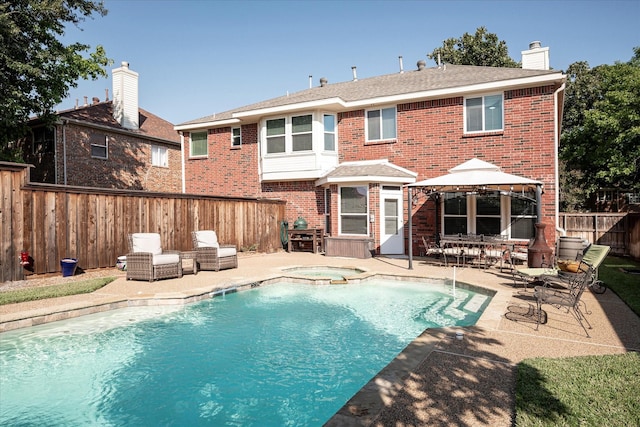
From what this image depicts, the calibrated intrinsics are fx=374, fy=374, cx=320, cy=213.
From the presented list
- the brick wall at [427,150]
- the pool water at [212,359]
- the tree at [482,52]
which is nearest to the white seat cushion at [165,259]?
the pool water at [212,359]

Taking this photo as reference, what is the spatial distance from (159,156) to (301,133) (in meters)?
11.4

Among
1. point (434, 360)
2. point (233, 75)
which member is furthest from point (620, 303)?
point (233, 75)

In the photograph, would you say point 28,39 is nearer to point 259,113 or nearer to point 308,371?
point 259,113

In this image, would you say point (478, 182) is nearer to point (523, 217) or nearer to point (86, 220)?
point (523, 217)

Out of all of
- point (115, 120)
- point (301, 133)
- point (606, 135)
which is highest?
point (115, 120)

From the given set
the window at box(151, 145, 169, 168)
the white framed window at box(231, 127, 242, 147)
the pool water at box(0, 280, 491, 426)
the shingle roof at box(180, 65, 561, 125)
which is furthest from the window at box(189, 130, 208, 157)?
the pool water at box(0, 280, 491, 426)

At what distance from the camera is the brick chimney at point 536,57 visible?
14414 millimetres

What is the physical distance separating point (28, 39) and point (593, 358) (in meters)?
19.3

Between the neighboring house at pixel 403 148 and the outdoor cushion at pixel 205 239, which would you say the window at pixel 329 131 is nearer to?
the neighboring house at pixel 403 148

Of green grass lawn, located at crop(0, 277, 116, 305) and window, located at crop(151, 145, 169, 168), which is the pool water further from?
window, located at crop(151, 145, 169, 168)

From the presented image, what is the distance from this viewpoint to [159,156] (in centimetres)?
2294

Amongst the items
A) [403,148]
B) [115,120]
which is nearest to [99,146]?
[115,120]

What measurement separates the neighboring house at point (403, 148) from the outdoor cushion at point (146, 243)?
6.62 metres

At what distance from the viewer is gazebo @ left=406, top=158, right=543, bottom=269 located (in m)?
10.4
